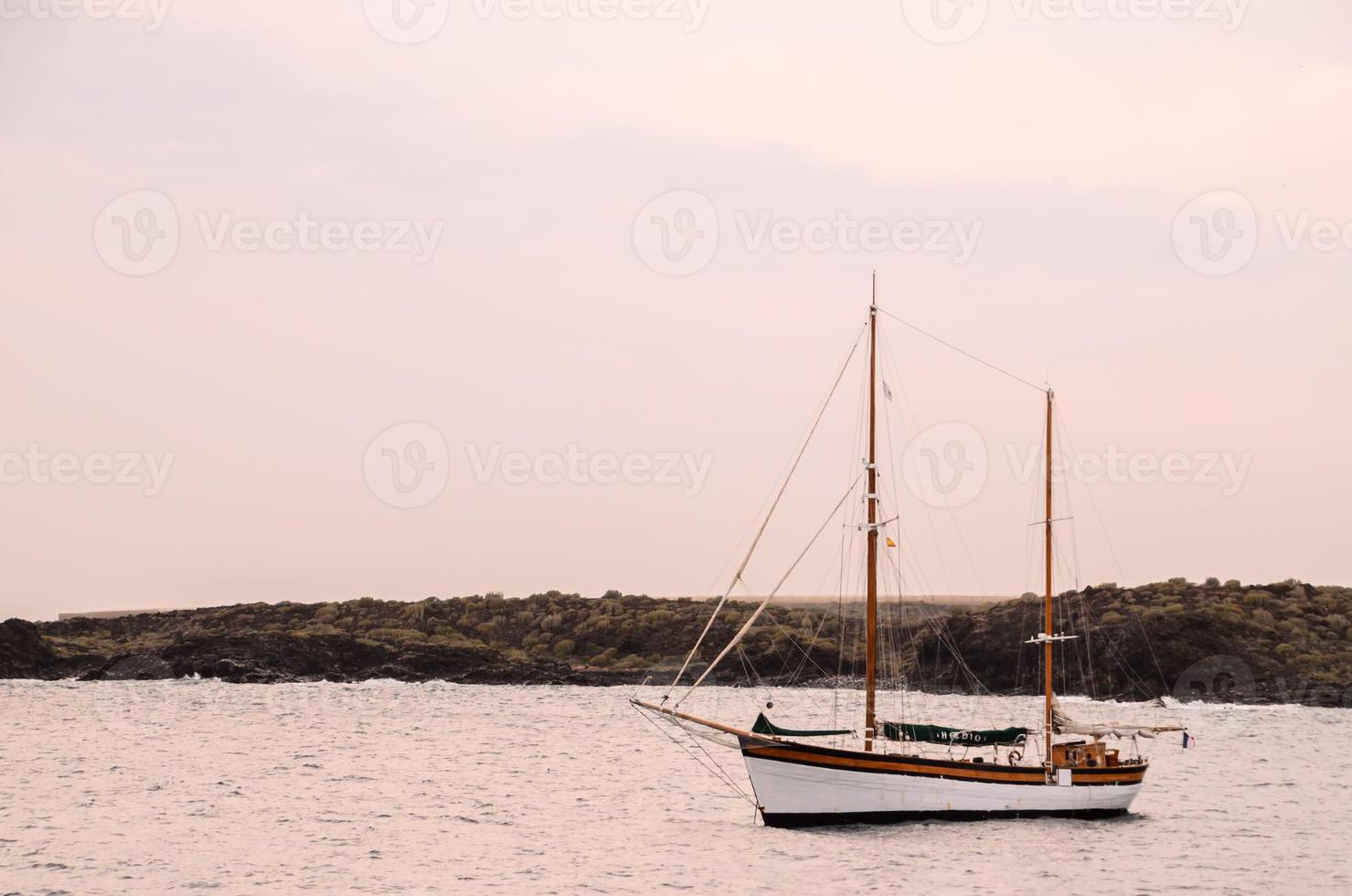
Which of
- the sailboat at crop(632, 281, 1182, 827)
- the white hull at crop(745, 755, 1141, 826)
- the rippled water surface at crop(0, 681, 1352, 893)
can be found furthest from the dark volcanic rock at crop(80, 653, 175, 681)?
the white hull at crop(745, 755, 1141, 826)

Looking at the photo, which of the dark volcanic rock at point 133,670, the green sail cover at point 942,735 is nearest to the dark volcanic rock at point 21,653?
the dark volcanic rock at point 133,670

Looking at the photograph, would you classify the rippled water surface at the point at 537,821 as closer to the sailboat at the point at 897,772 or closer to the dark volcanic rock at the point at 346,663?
the sailboat at the point at 897,772

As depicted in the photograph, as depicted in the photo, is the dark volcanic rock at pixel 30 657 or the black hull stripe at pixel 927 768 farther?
the dark volcanic rock at pixel 30 657

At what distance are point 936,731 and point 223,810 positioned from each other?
25272mm

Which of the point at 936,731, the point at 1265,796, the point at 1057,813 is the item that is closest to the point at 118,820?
the point at 936,731

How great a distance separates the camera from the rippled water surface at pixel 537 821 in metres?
37.3

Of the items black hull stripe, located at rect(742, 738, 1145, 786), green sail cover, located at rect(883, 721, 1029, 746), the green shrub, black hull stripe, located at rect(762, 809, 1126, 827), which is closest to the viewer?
black hull stripe, located at rect(742, 738, 1145, 786)

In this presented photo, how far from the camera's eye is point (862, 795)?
41.6 metres

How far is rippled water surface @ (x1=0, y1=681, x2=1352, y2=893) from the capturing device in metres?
37.3

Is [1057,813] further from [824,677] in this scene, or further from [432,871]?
[824,677]

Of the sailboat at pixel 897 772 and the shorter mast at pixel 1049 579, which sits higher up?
the shorter mast at pixel 1049 579

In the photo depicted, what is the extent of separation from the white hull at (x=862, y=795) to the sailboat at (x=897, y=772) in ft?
0.09

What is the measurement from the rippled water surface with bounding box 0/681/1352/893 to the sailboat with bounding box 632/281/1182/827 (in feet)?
2.21

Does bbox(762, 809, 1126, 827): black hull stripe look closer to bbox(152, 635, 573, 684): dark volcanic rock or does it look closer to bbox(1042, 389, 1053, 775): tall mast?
bbox(1042, 389, 1053, 775): tall mast
